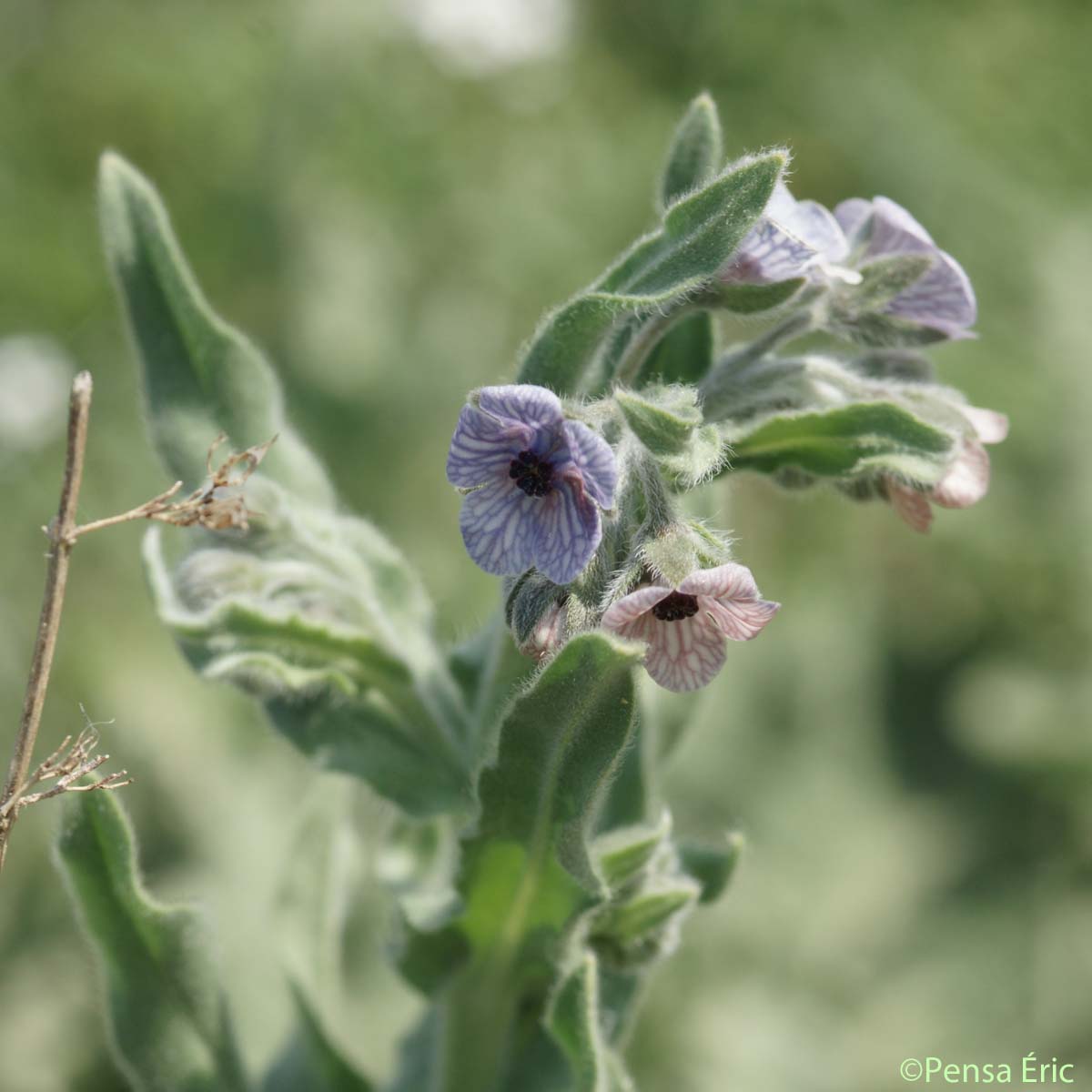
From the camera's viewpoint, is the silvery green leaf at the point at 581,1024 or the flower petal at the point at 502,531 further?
the silvery green leaf at the point at 581,1024

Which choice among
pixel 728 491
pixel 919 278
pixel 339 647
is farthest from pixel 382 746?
pixel 728 491

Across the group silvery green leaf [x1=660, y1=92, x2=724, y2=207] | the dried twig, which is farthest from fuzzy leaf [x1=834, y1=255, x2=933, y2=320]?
the dried twig

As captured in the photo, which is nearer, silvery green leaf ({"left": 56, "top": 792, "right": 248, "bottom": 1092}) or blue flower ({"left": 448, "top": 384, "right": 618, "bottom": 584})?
blue flower ({"left": 448, "top": 384, "right": 618, "bottom": 584})

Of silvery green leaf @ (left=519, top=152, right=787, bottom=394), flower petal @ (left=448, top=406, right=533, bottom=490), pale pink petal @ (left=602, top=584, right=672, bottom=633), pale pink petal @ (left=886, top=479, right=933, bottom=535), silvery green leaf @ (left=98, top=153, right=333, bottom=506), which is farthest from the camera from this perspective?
silvery green leaf @ (left=98, top=153, right=333, bottom=506)

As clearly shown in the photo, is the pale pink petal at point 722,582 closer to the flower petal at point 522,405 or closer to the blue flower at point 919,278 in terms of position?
the flower petal at point 522,405

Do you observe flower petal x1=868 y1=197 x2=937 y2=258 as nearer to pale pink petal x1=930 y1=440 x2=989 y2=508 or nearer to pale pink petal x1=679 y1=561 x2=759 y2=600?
pale pink petal x1=930 y1=440 x2=989 y2=508

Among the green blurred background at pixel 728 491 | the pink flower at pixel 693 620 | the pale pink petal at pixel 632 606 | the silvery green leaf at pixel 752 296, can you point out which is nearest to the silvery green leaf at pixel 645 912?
the pink flower at pixel 693 620

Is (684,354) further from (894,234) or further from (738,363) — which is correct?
(894,234)
